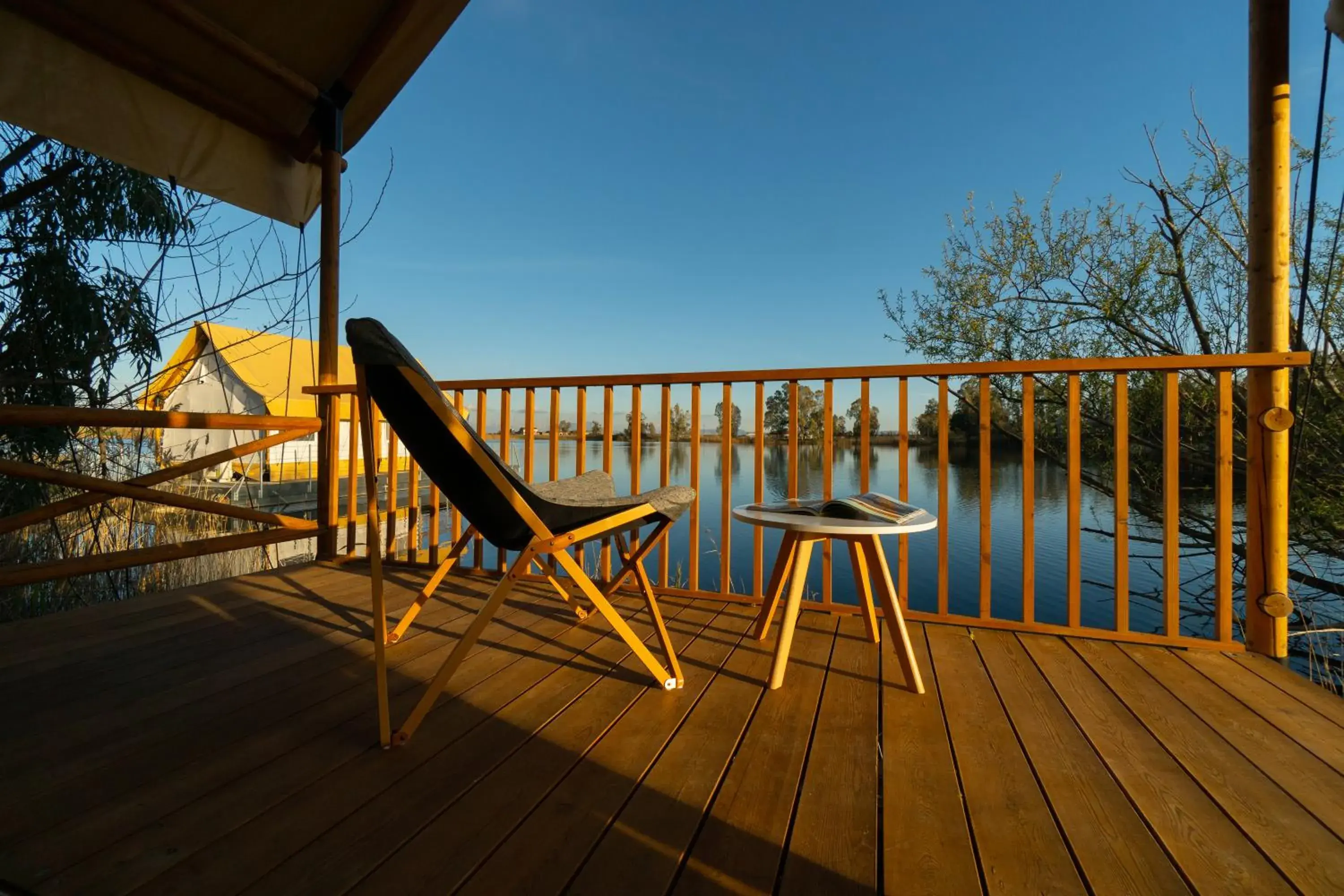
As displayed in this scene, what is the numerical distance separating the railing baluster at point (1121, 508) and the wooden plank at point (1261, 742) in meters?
0.20

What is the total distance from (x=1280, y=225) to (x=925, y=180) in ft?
27.9

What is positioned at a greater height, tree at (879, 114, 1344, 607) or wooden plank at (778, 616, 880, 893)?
tree at (879, 114, 1344, 607)

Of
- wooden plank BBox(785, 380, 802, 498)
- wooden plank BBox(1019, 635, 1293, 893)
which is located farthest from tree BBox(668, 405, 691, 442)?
wooden plank BBox(1019, 635, 1293, 893)

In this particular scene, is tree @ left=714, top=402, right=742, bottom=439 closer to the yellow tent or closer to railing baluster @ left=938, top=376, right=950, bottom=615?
railing baluster @ left=938, top=376, right=950, bottom=615

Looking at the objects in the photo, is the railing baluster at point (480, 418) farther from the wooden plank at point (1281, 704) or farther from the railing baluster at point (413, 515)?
the wooden plank at point (1281, 704)

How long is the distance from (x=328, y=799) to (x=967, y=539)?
7580 mm

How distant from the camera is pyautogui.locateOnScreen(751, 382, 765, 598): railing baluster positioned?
2.36 m

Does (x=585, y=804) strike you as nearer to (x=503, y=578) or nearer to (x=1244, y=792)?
(x=503, y=578)

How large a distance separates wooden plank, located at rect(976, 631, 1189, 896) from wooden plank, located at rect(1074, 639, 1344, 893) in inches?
6.6

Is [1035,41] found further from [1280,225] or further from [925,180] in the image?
[1280,225]

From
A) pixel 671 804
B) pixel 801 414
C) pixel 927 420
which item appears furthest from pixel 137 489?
pixel 927 420

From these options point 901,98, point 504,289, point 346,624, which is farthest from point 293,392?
point 901,98

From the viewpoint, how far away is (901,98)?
8.59 metres

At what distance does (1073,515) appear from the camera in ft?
6.75
